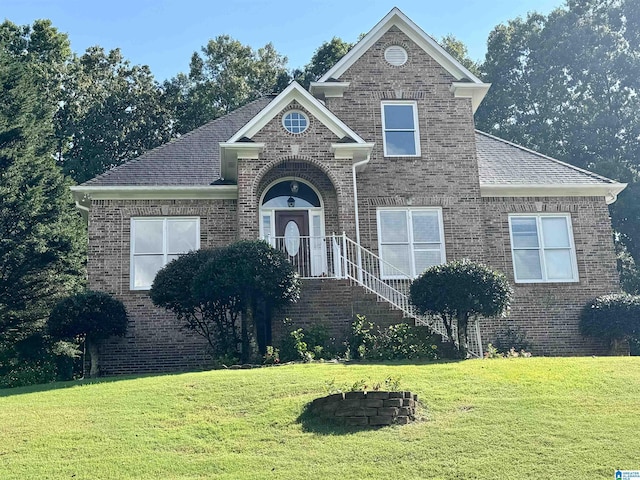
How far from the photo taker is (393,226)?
2177 cm

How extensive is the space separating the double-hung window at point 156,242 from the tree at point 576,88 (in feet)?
71.7

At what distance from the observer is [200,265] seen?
708 inches

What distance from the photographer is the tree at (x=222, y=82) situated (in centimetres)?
4116

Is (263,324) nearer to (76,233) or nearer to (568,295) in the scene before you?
(568,295)

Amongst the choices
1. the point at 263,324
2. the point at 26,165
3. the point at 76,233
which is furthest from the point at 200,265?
the point at 26,165

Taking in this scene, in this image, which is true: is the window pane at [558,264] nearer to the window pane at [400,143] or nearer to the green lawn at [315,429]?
the window pane at [400,143]

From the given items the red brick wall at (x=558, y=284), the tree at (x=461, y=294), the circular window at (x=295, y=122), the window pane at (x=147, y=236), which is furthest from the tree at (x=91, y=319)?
the red brick wall at (x=558, y=284)

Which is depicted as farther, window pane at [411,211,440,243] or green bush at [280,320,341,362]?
window pane at [411,211,440,243]

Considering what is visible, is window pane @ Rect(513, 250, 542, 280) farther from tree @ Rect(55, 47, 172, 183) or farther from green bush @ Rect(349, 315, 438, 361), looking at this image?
tree @ Rect(55, 47, 172, 183)

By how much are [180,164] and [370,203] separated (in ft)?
18.4

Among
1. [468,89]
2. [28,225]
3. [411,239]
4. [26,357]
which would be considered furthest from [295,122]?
[26,357]

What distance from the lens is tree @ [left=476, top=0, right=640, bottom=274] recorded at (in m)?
38.7

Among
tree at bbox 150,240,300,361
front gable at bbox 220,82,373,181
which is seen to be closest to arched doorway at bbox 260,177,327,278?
front gable at bbox 220,82,373,181

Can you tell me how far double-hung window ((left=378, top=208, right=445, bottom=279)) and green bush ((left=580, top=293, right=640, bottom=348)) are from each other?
426cm
